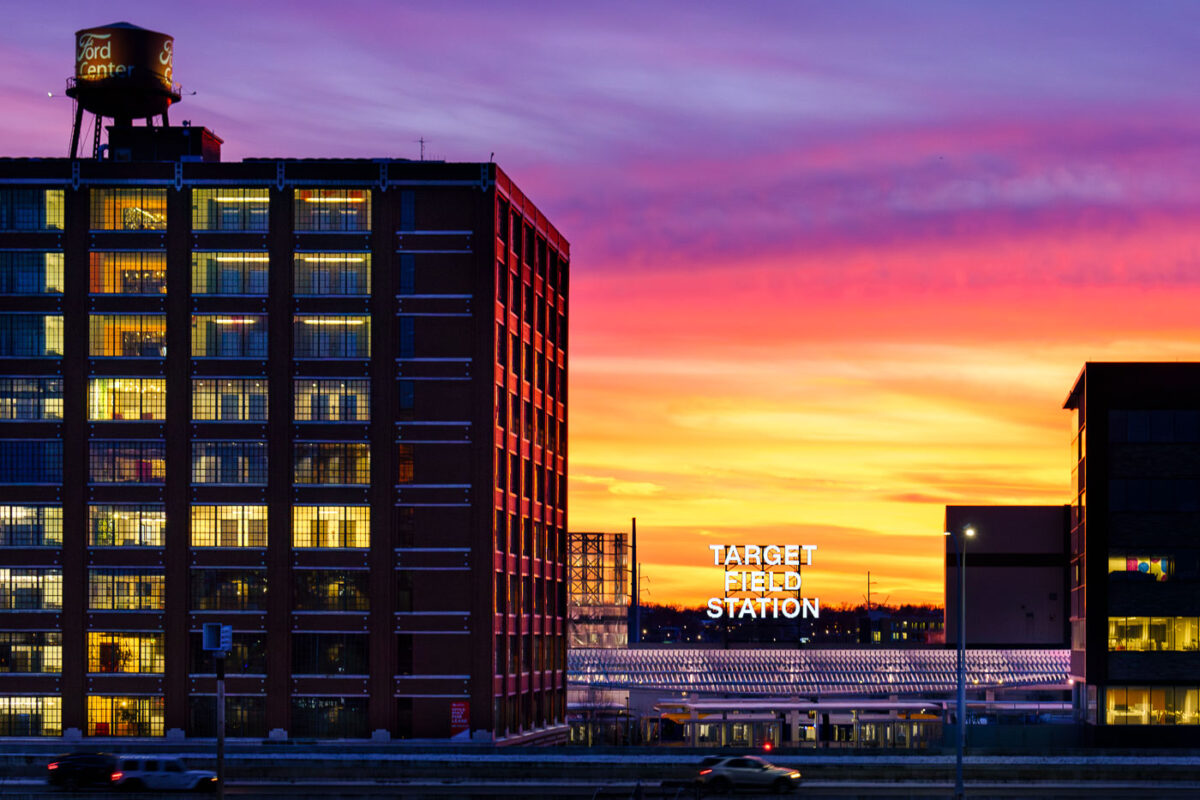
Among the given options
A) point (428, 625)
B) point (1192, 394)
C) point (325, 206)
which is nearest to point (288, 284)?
point (325, 206)

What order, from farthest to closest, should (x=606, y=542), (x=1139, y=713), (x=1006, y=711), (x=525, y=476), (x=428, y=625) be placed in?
(x=606, y=542), (x=1006, y=711), (x=525, y=476), (x=1139, y=713), (x=428, y=625)

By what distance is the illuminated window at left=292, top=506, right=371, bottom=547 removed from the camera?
110 metres

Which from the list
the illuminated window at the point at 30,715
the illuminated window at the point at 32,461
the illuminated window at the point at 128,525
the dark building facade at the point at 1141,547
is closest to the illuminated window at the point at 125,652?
the illuminated window at the point at 30,715

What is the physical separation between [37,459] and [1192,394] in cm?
7776

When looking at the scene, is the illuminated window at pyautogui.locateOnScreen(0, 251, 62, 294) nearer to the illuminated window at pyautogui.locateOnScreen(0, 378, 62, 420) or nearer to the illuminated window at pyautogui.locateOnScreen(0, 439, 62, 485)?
the illuminated window at pyautogui.locateOnScreen(0, 378, 62, 420)

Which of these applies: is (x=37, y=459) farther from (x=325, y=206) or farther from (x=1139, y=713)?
(x=1139, y=713)

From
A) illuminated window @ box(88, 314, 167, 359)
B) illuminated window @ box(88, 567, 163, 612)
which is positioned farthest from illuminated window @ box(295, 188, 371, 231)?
illuminated window @ box(88, 567, 163, 612)

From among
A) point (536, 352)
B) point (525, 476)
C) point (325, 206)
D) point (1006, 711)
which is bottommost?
point (1006, 711)

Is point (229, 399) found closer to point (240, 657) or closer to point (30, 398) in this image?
point (30, 398)

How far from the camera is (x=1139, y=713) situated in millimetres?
116062

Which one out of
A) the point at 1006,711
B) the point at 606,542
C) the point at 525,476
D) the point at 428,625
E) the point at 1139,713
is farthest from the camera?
the point at 606,542

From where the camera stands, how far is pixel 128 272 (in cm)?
11231

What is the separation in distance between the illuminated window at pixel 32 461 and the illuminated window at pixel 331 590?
1794 centimetres

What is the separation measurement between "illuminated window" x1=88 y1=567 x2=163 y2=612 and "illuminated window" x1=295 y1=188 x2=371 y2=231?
24865 mm
